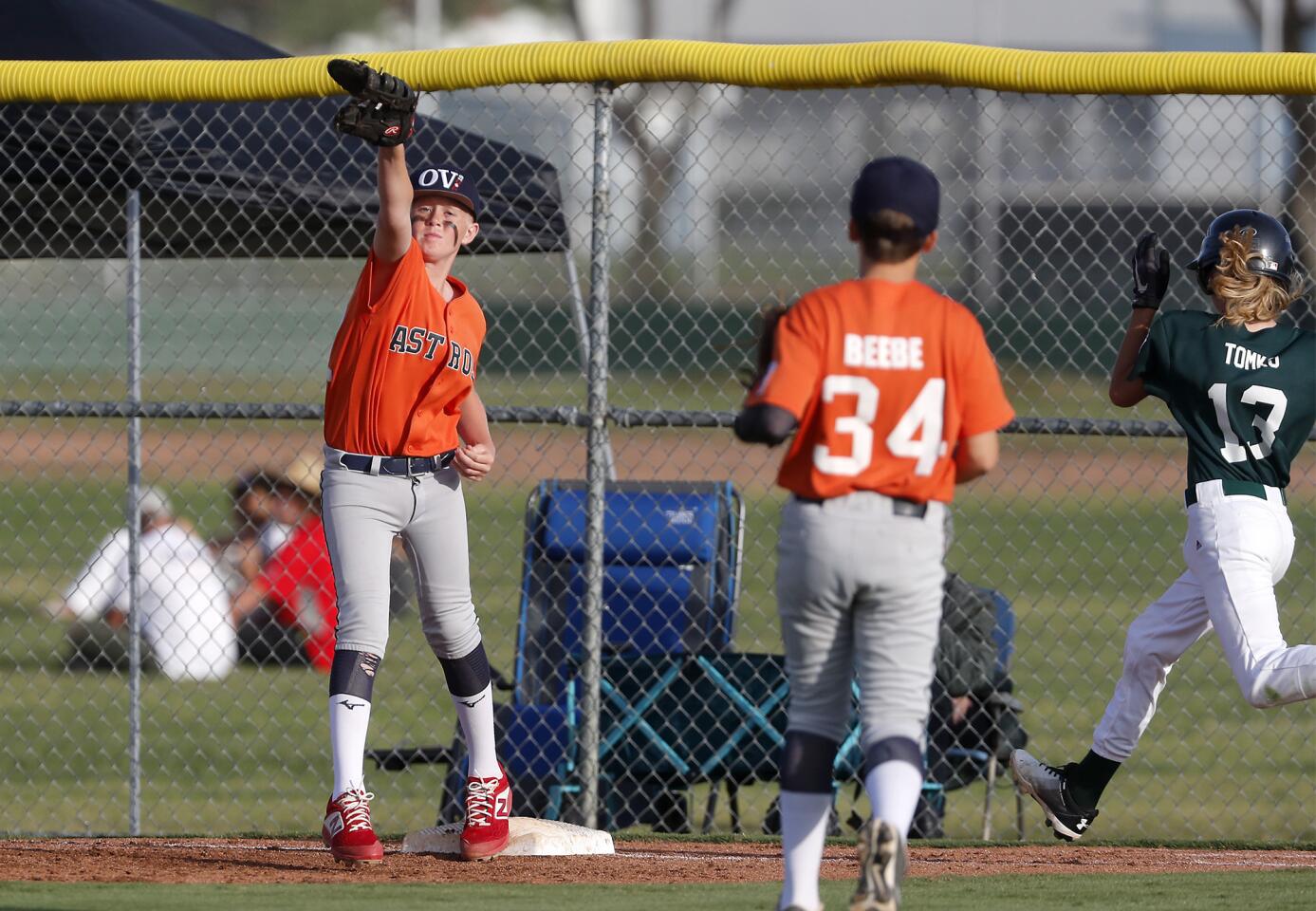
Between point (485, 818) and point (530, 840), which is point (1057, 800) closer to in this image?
point (530, 840)

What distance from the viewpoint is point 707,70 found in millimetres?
5805

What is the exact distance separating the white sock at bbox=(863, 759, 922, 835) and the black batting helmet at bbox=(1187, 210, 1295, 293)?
200cm

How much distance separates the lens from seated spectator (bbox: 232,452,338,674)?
1019cm

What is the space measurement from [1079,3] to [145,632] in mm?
25357

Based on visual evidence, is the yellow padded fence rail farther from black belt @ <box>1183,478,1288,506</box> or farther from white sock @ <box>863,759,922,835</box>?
white sock @ <box>863,759,922,835</box>

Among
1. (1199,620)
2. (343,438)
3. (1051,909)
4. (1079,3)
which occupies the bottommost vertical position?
(1051,909)

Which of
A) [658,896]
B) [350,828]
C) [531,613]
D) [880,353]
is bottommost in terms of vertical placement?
[658,896]

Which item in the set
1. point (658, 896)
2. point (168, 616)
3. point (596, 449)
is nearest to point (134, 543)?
point (596, 449)

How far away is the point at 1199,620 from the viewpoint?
16.4 feet

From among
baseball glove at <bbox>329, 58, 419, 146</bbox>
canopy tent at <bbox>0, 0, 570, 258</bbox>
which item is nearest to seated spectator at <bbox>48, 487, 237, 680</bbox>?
canopy tent at <bbox>0, 0, 570, 258</bbox>

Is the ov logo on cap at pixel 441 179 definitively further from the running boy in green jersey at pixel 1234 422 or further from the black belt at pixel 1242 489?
the black belt at pixel 1242 489

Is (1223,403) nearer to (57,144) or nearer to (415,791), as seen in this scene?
(57,144)

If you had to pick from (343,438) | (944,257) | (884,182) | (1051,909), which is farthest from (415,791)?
(944,257)

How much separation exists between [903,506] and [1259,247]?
1796mm
